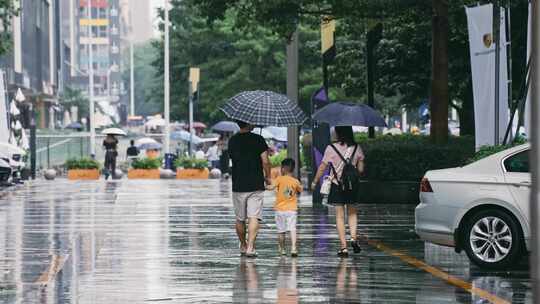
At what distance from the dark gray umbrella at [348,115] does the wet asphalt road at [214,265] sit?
1660mm

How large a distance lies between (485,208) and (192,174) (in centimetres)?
3998

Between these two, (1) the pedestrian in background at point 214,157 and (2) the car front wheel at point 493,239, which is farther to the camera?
(1) the pedestrian in background at point 214,157

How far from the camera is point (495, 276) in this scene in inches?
562

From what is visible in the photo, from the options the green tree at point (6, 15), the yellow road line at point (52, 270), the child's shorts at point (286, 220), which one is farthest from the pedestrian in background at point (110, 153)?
the child's shorts at point (286, 220)

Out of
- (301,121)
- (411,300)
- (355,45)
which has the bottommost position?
(411,300)

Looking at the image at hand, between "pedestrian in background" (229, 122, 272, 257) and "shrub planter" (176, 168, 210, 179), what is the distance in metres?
37.8

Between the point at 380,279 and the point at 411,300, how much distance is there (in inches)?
72.8

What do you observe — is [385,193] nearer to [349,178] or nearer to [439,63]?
[439,63]

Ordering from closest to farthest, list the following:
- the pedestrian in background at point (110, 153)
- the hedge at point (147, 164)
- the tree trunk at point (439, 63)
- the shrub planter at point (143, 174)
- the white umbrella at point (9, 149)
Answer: the tree trunk at point (439, 63)
the white umbrella at point (9, 149)
the pedestrian in background at point (110, 153)
the shrub planter at point (143, 174)
the hedge at point (147, 164)

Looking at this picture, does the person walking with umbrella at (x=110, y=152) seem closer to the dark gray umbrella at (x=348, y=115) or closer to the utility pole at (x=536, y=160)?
the dark gray umbrella at (x=348, y=115)

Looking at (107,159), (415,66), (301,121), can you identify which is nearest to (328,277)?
(301,121)

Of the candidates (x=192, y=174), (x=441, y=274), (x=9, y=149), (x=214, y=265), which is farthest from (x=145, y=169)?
(x=441, y=274)

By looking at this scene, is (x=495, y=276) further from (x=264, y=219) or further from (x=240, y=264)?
(x=264, y=219)

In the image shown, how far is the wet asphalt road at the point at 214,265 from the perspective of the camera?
41.0 ft
